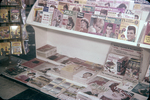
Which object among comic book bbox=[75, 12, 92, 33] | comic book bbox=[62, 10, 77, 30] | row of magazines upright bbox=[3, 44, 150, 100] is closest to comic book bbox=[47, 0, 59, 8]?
comic book bbox=[62, 10, 77, 30]

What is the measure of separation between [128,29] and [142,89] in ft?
2.36

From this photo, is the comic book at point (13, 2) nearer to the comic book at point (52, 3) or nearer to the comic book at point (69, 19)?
the comic book at point (52, 3)

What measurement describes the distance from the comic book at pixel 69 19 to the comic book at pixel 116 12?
464 mm

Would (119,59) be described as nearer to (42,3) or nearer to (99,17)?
(99,17)

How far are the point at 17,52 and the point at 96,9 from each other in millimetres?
1891

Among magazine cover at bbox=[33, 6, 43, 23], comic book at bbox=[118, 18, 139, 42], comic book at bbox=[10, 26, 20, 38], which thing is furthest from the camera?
comic book at bbox=[10, 26, 20, 38]

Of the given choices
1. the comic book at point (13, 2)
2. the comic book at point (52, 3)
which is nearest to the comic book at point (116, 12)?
the comic book at point (52, 3)

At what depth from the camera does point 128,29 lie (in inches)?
66.7

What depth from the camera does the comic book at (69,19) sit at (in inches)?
80.0

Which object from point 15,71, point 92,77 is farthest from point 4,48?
point 92,77

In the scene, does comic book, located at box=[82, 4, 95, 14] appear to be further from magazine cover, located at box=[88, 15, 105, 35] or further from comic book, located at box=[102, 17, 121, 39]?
comic book, located at box=[102, 17, 121, 39]

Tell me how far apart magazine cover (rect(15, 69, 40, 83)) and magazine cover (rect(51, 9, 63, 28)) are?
81cm

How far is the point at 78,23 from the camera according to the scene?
78.6 inches

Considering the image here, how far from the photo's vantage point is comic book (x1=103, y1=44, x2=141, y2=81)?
2012 mm
